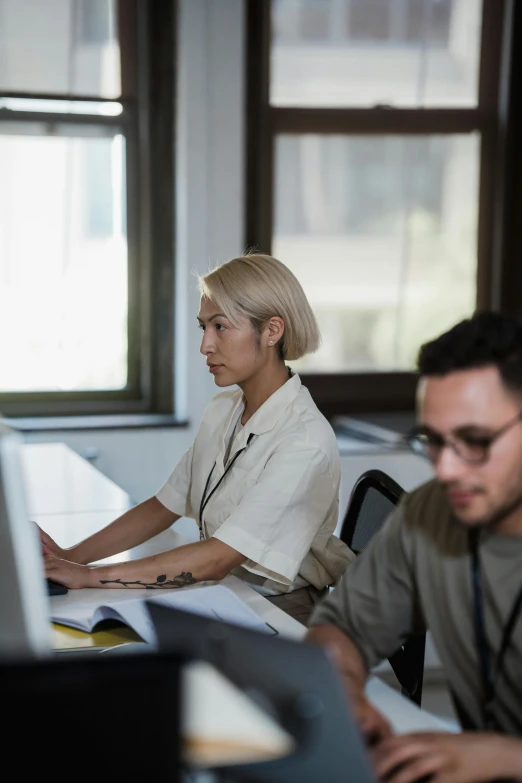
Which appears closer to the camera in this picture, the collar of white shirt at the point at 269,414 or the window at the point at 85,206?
the collar of white shirt at the point at 269,414

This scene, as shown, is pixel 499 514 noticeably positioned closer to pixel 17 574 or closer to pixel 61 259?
pixel 17 574

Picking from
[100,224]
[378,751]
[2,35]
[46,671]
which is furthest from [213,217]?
[46,671]

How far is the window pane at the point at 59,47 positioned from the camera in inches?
131

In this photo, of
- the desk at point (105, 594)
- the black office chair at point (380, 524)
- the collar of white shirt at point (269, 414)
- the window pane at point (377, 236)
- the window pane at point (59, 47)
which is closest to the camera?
the desk at point (105, 594)

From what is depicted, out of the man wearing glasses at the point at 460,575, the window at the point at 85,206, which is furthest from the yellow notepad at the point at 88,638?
the window at the point at 85,206

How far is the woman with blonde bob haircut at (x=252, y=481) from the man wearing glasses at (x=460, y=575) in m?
0.45

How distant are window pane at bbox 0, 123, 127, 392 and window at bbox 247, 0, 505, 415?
53cm

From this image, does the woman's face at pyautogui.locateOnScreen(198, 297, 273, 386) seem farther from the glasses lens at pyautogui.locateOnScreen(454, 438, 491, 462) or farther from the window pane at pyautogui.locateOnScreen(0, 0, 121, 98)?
the window pane at pyautogui.locateOnScreen(0, 0, 121, 98)

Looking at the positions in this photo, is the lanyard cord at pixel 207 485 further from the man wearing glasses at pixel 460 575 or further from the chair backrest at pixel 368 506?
the man wearing glasses at pixel 460 575

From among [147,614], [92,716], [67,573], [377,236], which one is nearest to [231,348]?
[67,573]

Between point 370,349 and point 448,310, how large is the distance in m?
0.36

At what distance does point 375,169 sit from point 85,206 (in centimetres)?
112

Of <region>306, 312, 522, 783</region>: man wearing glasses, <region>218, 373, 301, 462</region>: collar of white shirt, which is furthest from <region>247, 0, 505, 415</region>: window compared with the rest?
<region>306, 312, 522, 783</region>: man wearing glasses

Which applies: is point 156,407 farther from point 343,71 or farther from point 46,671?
point 46,671
